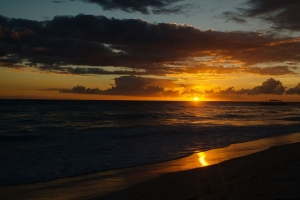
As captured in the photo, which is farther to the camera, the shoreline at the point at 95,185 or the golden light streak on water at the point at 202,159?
the golden light streak on water at the point at 202,159

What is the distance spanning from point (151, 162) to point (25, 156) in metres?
7.01

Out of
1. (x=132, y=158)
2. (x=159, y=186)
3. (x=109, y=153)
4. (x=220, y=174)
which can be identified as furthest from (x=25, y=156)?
(x=220, y=174)

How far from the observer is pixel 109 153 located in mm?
16891

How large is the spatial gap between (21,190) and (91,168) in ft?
12.2

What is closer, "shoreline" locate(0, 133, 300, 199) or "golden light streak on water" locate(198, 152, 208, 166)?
"shoreline" locate(0, 133, 300, 199)

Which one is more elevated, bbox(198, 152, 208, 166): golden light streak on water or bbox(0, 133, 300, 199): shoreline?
bbox(0, 133, 300, 199): shoreline

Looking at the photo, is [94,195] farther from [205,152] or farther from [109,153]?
[205,152]

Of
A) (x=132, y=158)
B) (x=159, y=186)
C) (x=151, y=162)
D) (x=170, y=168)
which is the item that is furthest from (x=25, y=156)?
(x=159, y=186)

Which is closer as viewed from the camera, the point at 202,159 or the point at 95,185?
the point at 95,185

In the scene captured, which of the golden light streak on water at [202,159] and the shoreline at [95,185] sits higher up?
the shoreline at [95,185]

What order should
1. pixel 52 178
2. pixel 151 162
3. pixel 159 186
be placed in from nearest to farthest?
pixel 159 186 < pixel 52 178 < pixel 151 162

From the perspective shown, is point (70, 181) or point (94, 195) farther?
point (70, 181)

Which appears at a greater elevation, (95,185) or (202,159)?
(95,185)

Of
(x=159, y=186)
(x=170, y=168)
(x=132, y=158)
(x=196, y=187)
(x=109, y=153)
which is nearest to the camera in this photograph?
(x=196, y=187)
